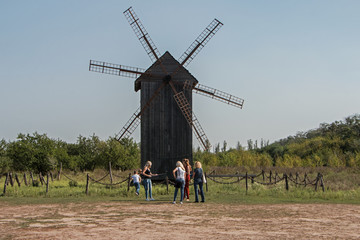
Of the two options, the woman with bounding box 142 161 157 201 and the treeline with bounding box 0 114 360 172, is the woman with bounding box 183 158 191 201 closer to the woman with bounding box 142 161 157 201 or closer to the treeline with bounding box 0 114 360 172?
the woman with bounding box 142 161 157 201

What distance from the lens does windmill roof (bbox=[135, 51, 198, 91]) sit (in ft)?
76.3

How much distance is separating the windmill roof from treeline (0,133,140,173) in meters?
7.77

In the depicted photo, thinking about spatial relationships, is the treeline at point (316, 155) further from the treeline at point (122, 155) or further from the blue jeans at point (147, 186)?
the blue jeans at point (147, 186)

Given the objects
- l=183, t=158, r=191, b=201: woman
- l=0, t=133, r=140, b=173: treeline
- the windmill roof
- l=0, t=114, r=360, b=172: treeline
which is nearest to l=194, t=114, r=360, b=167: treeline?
l=0, t=114, r=360, b=172: treeline

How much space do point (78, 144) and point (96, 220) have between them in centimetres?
4385

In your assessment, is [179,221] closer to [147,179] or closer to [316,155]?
[147,179]

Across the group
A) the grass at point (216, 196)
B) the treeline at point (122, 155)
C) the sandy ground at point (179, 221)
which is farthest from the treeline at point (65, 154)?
the sandy ground at point (179, 221)

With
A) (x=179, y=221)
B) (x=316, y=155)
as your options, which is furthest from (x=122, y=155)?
(x=179, y=221)

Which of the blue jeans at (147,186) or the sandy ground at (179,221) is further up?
the blue jeans at (147,186)

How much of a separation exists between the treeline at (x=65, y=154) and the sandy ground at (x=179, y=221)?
55.6 feet

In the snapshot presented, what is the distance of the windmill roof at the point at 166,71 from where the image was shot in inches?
915

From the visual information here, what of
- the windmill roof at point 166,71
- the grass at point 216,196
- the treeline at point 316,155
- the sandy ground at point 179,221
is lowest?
the sandy ground at point 179,221

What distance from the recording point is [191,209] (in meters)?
12.9

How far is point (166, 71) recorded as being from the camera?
23328 mm
